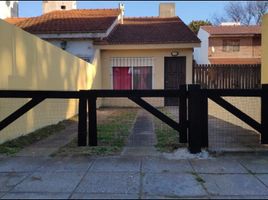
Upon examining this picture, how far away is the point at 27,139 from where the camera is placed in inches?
374

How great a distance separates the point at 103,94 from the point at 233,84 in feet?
49.7

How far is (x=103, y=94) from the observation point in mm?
8320

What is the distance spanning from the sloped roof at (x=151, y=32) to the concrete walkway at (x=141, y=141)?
949 centimetres

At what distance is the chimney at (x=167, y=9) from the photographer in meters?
28.4

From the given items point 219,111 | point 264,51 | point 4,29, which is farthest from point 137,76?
point 4,29

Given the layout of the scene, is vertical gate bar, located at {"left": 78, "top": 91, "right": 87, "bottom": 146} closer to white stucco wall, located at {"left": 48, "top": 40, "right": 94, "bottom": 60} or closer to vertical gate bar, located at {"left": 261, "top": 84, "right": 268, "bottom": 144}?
vertical gate bar, located at {"left": 261, "top": 84, "right": 268, "bottom": 144}

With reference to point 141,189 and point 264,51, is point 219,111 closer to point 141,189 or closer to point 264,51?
point 264,51

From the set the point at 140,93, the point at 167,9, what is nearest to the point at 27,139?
the point at 140,93

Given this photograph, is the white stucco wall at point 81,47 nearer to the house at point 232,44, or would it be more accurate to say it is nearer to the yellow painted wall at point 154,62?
the yellow painted wall at point 154,62

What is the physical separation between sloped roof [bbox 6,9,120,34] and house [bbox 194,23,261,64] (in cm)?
1613

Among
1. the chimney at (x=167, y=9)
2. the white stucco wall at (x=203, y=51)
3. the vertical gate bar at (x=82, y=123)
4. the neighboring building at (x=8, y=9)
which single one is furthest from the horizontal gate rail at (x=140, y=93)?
the white stucco wall at (x=203, y=51)

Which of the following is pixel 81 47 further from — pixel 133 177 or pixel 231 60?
pixel 231 60

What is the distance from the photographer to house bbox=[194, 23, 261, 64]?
134ft

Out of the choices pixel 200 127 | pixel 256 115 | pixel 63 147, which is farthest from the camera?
pixel 256 115
